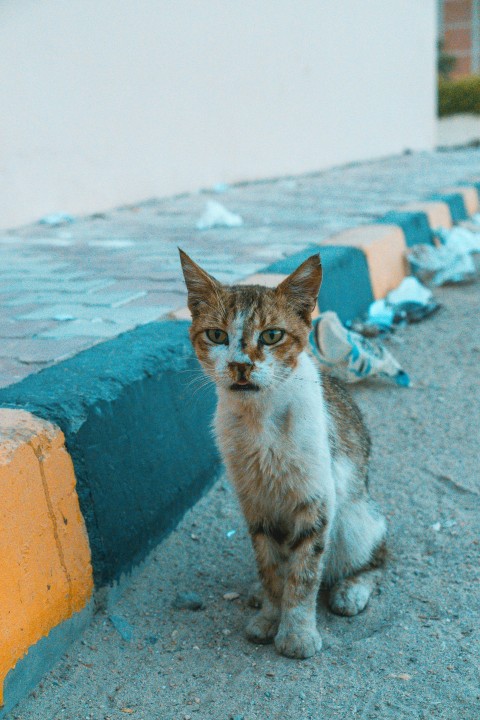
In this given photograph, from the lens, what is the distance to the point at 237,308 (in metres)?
2.09

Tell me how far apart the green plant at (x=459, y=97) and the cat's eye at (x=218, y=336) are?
2189 cm

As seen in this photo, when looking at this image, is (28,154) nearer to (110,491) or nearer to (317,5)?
(110,491)

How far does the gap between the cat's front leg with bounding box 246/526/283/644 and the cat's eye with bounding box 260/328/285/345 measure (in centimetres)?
55

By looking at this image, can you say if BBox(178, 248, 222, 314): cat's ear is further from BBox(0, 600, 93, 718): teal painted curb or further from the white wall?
the white wall

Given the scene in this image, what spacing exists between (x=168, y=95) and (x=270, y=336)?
655cm

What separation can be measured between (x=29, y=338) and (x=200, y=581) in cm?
121

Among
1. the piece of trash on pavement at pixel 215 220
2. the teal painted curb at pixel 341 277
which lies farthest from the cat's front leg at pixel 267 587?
the piece of trash on pavement at pixel 215 220

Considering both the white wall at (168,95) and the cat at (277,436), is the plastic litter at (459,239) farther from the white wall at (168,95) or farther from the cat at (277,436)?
the cat at (277,436)

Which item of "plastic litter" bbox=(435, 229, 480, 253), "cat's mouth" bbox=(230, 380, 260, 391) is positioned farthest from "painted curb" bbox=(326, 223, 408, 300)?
"cat's mouth" bbox=(230, 380, 260, 391)

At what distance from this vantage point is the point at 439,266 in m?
5.53

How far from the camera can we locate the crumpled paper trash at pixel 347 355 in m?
3.62

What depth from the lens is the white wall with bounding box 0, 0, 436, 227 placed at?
636cm

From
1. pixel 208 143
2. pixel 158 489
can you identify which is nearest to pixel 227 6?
pixel 208 143

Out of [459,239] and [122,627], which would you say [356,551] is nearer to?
[122,627]
